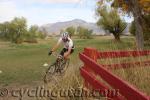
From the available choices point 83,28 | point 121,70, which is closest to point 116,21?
point 83,28

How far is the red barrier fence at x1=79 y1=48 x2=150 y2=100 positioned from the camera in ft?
18.9

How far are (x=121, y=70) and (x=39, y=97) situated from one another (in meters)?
2.19

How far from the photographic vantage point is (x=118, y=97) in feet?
22.5

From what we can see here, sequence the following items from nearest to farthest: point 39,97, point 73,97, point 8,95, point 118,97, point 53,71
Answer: point 118,97 < point 73,97 < point 39,97 < point 8,95 < point 53,71

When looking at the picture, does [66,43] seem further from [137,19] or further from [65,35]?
[137,19]

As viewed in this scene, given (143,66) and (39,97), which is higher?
(143,66)

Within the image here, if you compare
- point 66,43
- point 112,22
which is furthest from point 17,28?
point 66,43

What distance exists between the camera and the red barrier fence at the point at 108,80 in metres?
5.75

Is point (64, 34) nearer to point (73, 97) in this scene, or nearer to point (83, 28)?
point (73, 97)

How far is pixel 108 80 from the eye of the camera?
7.02 meters

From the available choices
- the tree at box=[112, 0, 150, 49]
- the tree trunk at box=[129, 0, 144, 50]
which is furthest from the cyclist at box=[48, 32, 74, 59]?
the tree trunk at box=[129, 0, 144, 50]

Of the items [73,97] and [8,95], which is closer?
[73,97]

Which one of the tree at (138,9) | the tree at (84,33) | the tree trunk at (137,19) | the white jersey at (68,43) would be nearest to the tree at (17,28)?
the tree at (84,33)

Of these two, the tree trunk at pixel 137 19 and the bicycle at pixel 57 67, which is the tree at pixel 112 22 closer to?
the tree trunk at pixel 137 19
